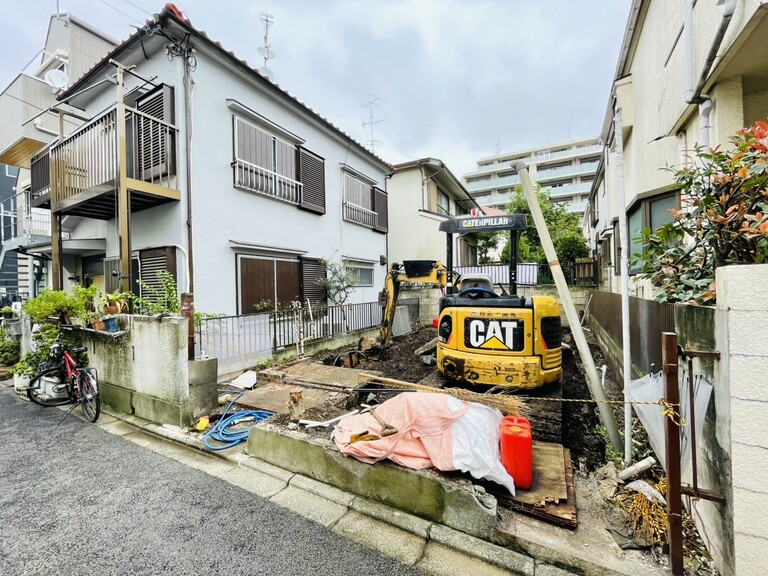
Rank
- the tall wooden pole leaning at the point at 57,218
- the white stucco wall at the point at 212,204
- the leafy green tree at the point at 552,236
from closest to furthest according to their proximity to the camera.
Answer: the white stucco wall at the point at 212,204 → the tall wooden pole leaning at the point at 57,218 → the leafy green tree at the point at 552,236

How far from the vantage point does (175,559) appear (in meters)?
2.33

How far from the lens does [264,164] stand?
833 cm

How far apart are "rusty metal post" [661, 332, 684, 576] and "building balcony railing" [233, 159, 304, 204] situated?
26.1ft

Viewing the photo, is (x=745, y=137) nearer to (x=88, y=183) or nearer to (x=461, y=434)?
(x=461, y=434)

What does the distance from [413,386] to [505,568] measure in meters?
2.35

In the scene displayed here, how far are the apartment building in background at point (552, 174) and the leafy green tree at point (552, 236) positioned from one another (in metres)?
17.0

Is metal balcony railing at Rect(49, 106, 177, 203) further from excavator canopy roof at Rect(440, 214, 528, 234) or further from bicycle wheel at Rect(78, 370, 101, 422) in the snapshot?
excavator canopy roof at Rect(440, 214, 528, 234)

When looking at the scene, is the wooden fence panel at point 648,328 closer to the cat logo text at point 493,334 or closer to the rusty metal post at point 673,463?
the rusty metal post at point 673,463

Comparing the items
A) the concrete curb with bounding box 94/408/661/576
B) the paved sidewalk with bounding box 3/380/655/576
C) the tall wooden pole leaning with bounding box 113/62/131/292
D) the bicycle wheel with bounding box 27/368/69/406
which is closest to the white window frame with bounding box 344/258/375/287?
the tall wooden pole leaning with bounding box 113/62/131/292

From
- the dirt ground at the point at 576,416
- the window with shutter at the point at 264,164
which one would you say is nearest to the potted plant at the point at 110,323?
the window with shutter at the point at 264,164

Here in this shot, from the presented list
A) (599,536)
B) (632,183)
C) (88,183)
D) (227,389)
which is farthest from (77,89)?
(632,183)

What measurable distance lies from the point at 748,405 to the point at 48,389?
28.0 ft

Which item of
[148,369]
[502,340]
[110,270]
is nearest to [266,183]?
[110,270]

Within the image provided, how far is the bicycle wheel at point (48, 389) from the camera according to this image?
5.46m
